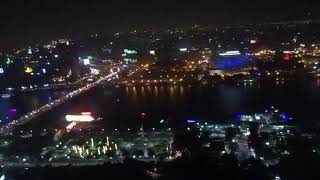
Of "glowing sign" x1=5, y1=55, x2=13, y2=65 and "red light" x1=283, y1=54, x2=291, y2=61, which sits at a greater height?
"glowing sign" x1=5, y1=55, x2=13, y2=65

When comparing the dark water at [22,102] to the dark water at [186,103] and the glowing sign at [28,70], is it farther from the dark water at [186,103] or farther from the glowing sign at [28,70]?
the glowing sign at [28,70]

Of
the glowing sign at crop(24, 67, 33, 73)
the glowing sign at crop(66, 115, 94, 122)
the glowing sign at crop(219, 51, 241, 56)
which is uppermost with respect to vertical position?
the glowing sign at crop(24, 67, 33, 73)

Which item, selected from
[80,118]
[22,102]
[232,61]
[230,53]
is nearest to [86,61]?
[230,53]

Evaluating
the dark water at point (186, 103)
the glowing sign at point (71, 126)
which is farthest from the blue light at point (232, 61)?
the glowing sign at point (71, 126)

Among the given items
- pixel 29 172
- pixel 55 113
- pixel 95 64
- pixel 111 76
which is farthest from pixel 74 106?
pixel 95 64

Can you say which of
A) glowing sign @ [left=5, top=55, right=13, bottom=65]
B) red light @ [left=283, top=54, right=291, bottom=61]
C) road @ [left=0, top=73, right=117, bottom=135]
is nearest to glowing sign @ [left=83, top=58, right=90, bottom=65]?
glowing sign @ [left=5, top=55, right=13, bottom=65]

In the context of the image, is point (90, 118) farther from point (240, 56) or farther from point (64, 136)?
point (240, 56)

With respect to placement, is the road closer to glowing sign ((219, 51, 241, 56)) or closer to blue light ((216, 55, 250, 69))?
blue light ((216, 55, 250, 69))

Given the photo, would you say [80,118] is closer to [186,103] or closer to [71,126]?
[71,126]
